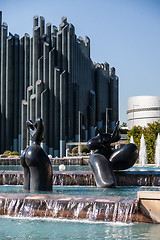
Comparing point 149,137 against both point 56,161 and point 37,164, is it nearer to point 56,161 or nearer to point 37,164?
point 56,161

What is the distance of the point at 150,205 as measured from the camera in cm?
723

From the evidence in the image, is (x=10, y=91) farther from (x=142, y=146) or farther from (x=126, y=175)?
(x=126, y=175)

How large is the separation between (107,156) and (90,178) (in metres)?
1.13

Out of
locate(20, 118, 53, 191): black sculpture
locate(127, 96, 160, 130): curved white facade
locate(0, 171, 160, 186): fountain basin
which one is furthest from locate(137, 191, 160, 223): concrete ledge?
locate(127, 96, 160, 130): curved white facade

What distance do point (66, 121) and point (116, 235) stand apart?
2259 inches

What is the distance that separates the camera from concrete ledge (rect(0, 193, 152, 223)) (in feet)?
24.4

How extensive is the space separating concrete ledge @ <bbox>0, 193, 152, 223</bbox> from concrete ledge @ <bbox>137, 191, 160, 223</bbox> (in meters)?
0.10

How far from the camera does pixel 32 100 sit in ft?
209

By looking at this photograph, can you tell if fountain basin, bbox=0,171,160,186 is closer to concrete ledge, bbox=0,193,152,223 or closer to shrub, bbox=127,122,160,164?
concrete ledge, bbox=0,193,152,223

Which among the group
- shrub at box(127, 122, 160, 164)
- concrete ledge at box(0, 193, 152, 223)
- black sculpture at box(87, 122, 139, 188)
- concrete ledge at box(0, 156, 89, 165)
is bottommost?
concrete ledge at box(0, 193, 152, 223)

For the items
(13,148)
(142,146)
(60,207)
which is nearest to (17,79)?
(13,148)

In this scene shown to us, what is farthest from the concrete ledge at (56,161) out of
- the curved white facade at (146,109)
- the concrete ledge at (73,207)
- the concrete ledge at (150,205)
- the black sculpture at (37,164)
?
the curved white facade at (146,109)

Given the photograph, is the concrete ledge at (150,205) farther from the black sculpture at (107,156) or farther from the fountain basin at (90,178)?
the fountain basin at (90,178)

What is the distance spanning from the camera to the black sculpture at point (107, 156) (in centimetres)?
1204
